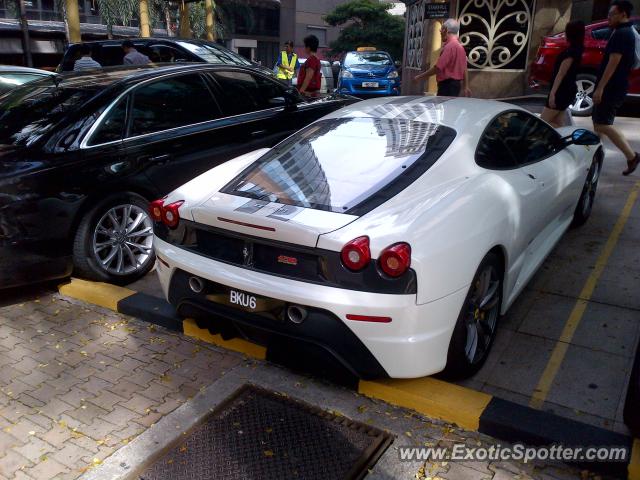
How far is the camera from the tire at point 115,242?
4320 millimetres

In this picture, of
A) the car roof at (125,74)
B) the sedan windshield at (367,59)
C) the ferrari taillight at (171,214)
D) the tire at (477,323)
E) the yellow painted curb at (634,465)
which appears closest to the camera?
the yellow painted curb at (634,465)

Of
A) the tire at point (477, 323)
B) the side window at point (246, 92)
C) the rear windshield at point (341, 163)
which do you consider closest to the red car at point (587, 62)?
the side window at point (246, 92)

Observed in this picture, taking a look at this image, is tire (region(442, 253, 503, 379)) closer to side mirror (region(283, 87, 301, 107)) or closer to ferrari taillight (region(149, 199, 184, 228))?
ferrari taillight (region(149, 199, 184, 228))

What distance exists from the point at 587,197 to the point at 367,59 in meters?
13.8

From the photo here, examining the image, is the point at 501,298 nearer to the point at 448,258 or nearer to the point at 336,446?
the point at 448,258

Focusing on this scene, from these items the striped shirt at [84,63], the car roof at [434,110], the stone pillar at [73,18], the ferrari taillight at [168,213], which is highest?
the stone pillar at [73,18]

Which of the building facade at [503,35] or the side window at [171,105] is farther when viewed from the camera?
the building facade at [503,35]

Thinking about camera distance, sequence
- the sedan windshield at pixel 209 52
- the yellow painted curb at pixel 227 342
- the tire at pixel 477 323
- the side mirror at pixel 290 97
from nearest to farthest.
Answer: the tire at pixel 477 323 < the yellow painted curb at pixel 227 342 < the side mirror at pixel 290 97 < the sedan windshield at pixel 209 52

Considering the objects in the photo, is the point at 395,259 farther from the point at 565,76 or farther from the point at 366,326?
the point at 565,76

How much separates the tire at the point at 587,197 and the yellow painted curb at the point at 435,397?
9.44 feet

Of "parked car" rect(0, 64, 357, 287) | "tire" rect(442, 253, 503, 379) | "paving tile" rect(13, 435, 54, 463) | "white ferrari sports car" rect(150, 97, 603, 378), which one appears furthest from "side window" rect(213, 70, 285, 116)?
"paving tile" rect(13, 435, 54, 463)

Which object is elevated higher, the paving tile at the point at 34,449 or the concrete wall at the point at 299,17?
the concrete wall at the point at 299,17

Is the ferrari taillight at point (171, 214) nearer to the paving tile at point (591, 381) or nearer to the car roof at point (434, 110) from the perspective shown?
the car roof at point (434, 110)

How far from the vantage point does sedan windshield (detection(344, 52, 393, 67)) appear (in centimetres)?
1788
